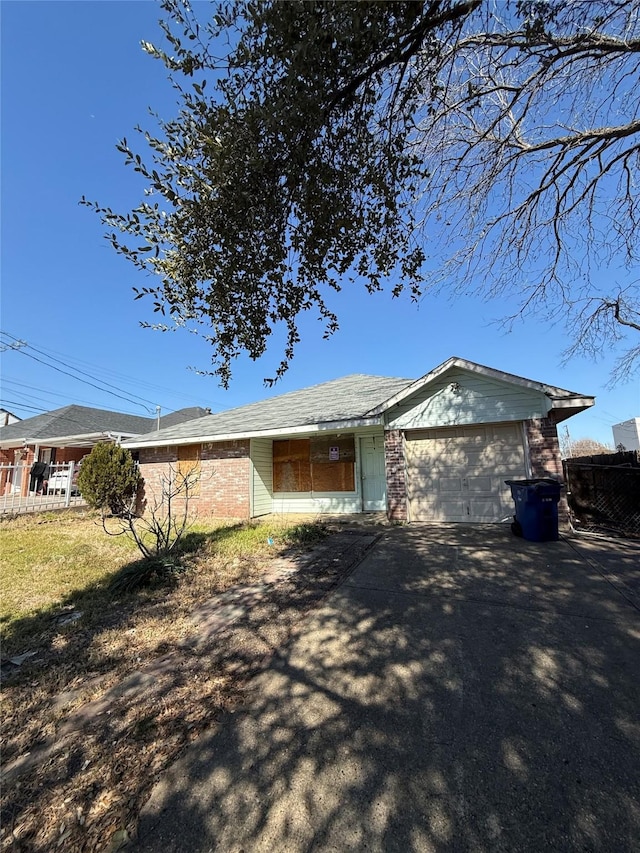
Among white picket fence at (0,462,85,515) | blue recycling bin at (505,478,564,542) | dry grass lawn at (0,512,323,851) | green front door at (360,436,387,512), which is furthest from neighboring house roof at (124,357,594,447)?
dry grass lawn at (0,512,323,851)

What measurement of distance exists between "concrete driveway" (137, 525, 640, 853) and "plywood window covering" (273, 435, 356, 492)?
305 inches

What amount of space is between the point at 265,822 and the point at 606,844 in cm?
160

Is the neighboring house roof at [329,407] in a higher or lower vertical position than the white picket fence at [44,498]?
higher

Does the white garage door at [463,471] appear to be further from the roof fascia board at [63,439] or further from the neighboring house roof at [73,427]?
the neighboring house roof at [73,427]

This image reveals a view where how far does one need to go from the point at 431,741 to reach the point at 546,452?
7244mm

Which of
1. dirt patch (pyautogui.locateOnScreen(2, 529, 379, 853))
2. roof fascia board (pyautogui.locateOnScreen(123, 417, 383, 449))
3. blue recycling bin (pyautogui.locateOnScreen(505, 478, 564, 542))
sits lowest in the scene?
dirt patch (pyautogui.locateOnScreen(2, 529, 379, 853))

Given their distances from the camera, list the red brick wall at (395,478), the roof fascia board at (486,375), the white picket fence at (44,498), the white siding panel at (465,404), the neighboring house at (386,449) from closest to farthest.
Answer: the roof fascia board at (486,375)
the white siding panel at (465,404)
the neighboring house at (386,449)
the red brick wall at (395,478)
the white picket fence at (44,498)

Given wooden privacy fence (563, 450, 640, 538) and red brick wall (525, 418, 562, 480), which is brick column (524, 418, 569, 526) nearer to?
red brick wall (525, 418, 562, 480)

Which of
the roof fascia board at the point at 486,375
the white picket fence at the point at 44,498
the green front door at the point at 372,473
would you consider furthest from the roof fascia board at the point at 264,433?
the white picket fence at the point at 44,498

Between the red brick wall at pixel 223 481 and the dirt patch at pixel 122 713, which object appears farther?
the red brick wall at pixel 223 481

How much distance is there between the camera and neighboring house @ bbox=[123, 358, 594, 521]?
338 inches

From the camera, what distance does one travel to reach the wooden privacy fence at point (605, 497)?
8.02 m

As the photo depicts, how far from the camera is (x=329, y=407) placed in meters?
12.7

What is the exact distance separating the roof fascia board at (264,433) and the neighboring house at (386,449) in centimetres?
4
